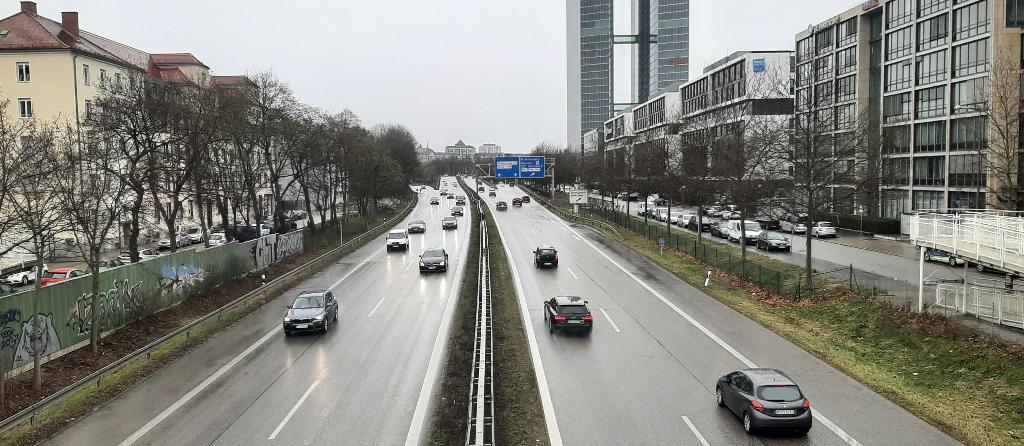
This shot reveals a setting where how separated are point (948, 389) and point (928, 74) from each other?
47.7m

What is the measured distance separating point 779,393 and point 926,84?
52.7 m

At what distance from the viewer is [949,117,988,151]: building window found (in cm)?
4822

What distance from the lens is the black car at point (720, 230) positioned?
57.1 m

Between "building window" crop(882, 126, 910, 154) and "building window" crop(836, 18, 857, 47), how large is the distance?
428 inches

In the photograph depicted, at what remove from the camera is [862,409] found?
15.9 meters

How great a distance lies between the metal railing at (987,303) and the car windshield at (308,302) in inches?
848

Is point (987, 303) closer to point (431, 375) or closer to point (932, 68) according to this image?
point (431, 375)

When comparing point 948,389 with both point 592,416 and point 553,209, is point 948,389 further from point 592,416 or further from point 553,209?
point 553,209

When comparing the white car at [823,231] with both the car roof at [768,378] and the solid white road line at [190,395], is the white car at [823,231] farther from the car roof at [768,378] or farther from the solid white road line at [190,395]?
the solid white road line at [190,395]

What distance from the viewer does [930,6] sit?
5509 cm

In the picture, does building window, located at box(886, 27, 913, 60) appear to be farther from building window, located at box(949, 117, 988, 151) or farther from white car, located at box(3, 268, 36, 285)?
white car, located at box(3, 268, 36, 285)

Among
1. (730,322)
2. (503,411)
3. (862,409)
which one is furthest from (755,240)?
(503,411)

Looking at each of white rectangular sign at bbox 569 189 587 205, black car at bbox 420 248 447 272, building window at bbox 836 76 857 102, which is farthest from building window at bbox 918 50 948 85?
black car at bbox 420 248 447 272

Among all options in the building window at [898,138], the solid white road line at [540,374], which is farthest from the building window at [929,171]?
the solid white road line at [540,374]
